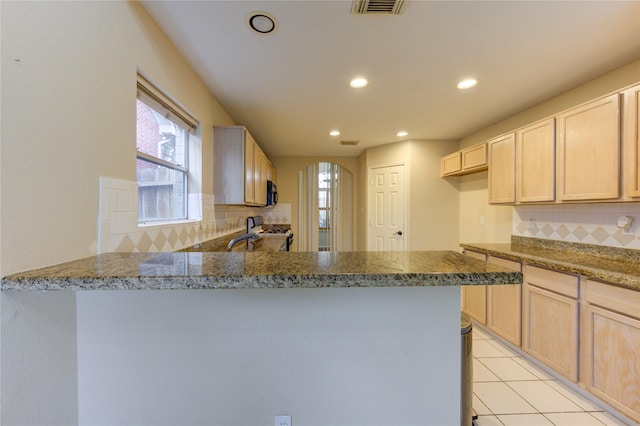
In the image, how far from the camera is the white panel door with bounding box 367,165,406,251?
4262 millimetres

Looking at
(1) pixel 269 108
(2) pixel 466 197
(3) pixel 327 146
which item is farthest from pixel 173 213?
(2) pixel 466 197

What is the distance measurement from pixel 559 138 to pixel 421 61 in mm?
1358

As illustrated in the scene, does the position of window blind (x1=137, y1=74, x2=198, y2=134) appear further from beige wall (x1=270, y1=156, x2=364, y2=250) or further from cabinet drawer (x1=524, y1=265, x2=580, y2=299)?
beige wall (x1=270, y1=156, x2=364, y2=250)

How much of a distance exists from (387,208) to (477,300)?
2.05m

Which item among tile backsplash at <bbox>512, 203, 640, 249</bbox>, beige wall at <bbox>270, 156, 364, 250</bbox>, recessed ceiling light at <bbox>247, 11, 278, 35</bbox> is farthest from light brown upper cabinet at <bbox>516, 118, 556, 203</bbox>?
beige wall at <bbox>270, 156, 364, 250</bbox>

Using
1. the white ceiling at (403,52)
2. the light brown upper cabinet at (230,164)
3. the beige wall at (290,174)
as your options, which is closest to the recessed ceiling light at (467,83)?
the white ceiling at (403,52)

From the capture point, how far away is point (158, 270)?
803 mm

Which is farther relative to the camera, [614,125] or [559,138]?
[559,138]

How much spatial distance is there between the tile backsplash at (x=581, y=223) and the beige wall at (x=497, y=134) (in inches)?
9.8

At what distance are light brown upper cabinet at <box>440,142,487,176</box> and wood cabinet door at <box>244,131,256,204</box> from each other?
277 cm

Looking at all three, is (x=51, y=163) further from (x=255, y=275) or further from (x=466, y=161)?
(x=466, y=161)

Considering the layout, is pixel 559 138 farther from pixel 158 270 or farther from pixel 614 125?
pixel 158 270

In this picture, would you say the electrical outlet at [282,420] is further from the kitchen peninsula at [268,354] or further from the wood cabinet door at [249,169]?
the wood cabinet door at [249,169]

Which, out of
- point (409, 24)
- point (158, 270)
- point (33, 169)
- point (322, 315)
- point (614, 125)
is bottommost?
point (322, 315)
